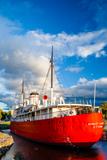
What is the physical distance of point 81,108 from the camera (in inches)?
2237

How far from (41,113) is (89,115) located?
60.3 feet

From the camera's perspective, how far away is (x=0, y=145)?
49.6 meters

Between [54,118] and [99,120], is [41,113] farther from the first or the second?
[99,120]

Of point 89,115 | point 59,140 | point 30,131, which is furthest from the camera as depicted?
point 30,131

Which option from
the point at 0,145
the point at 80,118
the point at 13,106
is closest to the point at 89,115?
the point at 80,118

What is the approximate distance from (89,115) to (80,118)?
162cm

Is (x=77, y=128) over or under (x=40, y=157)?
over

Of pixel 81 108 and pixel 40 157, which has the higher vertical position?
pixel 81 108

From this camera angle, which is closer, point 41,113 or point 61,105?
point 61,105

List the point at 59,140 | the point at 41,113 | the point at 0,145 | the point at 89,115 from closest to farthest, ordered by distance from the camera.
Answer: the point at 0,145 < the point at 89,115 < the point at 59,140 < the point at 41,113

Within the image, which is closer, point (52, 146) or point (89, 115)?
point (89, 115)

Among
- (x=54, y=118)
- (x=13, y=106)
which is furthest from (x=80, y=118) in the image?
(x=13, y=106)

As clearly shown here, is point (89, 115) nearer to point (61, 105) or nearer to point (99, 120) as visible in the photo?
point (99, 120)

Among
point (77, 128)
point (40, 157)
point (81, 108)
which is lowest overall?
point (40, 157)
